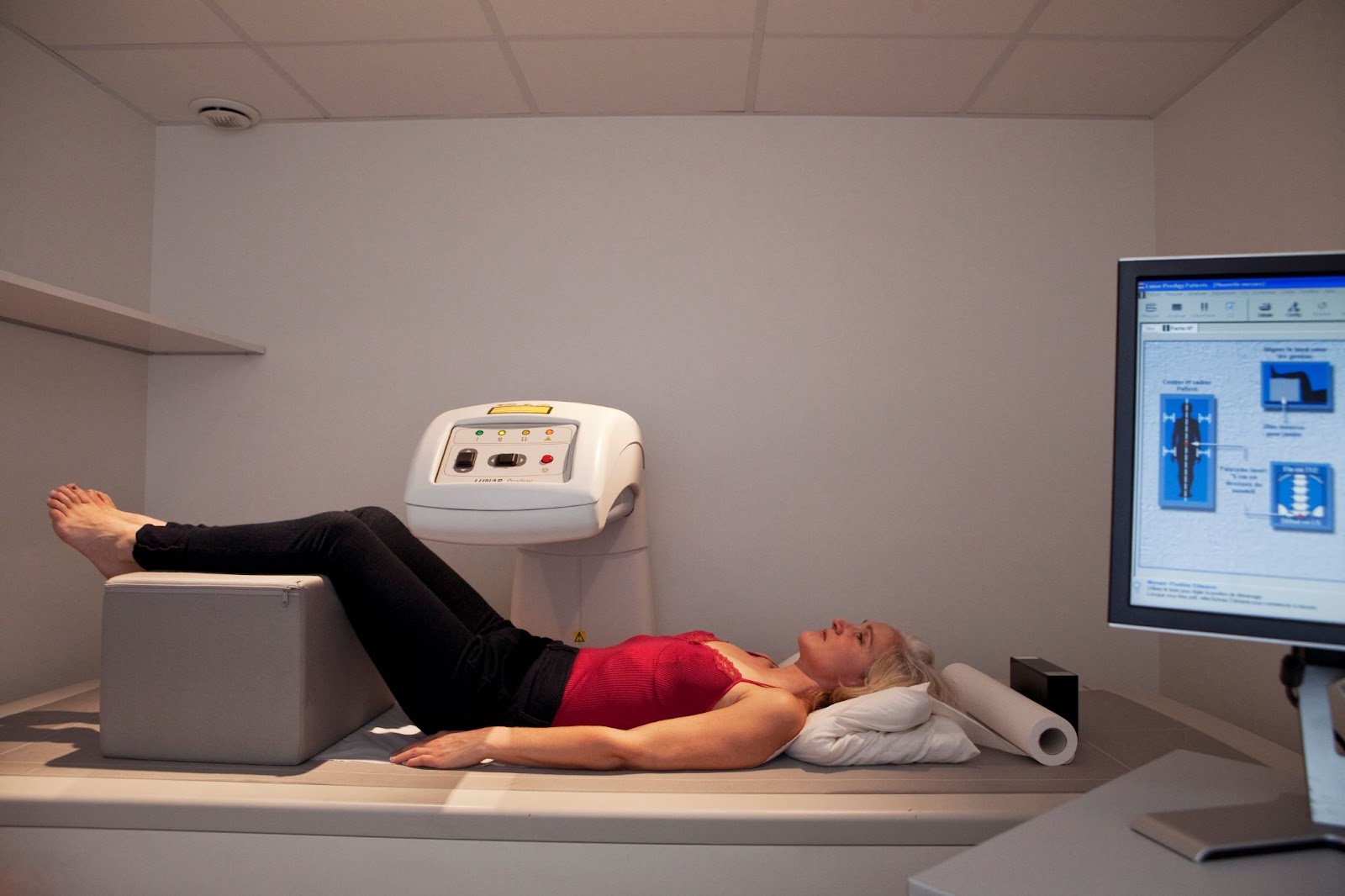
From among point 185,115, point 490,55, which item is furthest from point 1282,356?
point 185,115

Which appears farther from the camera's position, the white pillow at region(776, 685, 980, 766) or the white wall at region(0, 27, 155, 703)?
the white wall at region(0, 27, 155, 703)

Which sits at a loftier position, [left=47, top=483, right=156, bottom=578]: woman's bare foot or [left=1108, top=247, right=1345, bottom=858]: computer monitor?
[left=1108, top=247, right=1345, bottom=858]: computer monitor

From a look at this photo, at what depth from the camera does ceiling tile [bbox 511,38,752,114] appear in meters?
2.11

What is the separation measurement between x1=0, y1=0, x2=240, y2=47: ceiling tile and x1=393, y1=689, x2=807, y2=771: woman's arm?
183cm

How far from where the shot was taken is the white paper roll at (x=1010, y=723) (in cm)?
148

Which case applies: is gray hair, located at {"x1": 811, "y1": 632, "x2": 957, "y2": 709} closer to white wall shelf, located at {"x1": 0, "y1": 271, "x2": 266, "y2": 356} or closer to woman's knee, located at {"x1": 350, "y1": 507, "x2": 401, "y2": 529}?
woman's knee, located at {"x1": 350, "y1": 507, "x2": 401, "y2": 529}

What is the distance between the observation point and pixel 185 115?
2553mm

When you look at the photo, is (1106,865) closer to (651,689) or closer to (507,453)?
(651,689)

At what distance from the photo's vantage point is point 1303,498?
0.80m

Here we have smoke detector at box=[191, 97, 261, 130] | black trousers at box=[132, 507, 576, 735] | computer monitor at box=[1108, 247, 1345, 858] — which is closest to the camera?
computer monitor at box=[1108, 247, 1345, 858]

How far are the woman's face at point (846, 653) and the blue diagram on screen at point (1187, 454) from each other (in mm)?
994

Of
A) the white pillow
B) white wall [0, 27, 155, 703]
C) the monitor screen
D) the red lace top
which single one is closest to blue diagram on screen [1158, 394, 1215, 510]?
the monitor screen

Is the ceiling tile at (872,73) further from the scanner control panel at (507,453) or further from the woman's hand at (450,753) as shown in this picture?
the woman's hand at (450,753)

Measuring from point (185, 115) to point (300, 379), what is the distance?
0.90 meters
